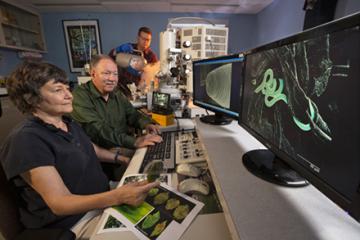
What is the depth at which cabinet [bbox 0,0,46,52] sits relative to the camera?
9.88ft

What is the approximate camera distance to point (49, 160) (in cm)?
72


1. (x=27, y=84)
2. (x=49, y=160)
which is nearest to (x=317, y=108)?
(x=49, y=160)

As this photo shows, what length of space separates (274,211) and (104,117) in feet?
4.29

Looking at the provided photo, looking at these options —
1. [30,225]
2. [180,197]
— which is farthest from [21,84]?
[180,197]

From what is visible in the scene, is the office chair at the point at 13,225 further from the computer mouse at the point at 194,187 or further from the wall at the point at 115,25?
the wall at the point at 115,25

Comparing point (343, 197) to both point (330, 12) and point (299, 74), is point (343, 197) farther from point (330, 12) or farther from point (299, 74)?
point (330, 12)

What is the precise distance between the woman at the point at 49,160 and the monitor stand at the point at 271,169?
38cm

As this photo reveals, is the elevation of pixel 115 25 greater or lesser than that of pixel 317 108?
greater

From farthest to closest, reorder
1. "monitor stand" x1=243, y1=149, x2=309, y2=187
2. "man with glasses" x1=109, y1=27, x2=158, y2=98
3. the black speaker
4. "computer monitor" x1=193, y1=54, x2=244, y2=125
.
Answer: "man with glasses" x1=109, y1=27, x2=158, y2=98, the black speaker, "computer monitor" x1=193, y1=54, x2=244, y2=125, "monitor stand" x1=243, y1=149, x2=309, y2=187

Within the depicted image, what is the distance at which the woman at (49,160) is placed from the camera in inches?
27.3

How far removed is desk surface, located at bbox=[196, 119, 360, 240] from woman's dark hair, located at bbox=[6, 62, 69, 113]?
807mm

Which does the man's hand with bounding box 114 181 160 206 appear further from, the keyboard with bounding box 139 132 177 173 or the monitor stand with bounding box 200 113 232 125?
the monitor stand with bounding box 200 113 232 125

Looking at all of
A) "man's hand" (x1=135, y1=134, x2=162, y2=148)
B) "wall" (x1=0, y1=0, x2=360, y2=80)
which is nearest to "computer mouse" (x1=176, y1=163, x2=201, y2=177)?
"man's hand" (x1=135, y1=134, x2=162, y2=148)

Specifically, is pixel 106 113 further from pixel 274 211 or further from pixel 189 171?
pixel 274 211
